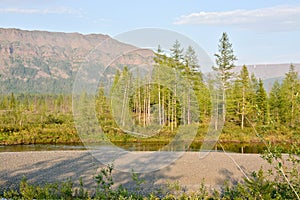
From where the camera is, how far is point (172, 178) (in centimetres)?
1155

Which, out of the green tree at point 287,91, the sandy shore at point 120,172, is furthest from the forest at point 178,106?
the sandy shore at point 120,172

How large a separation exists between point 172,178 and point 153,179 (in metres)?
0.66

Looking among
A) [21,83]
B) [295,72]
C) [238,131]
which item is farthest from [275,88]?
[21,83]

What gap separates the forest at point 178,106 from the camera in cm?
709

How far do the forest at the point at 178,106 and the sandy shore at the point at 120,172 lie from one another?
Answer: 45.8 inches

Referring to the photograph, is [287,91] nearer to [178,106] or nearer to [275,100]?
[275,100]

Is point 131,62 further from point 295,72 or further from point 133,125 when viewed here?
point 295,72

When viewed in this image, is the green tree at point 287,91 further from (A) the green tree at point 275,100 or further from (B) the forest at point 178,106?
(A) the green tree at point 275,100

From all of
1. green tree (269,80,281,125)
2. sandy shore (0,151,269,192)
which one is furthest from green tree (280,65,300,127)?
sandy shore (0,151,269,192)

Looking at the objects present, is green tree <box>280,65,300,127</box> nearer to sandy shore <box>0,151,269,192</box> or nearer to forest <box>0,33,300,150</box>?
forest <box>0,33,300,150</box>

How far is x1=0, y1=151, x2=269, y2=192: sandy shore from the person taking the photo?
11.0 meters

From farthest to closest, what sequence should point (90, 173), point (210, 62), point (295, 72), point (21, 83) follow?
point (21, 83) < point (295, 72) < point (90, 173) < point (210, 62)

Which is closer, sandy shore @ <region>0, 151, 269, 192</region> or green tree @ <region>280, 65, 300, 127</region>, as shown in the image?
sandy shore @ <region>0, 151, 269, 192</region>

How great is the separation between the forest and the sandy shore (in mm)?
1164
